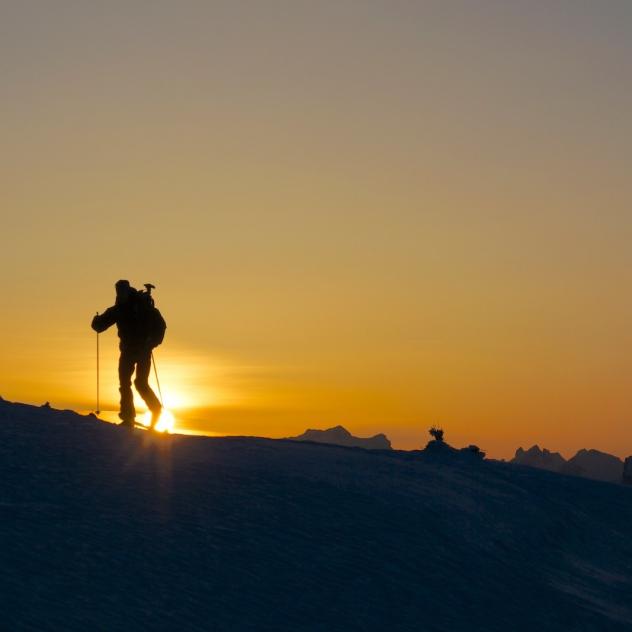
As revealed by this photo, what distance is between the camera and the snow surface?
11.4 meters

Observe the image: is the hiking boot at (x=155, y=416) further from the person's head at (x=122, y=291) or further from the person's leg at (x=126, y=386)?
the person's head at (x=122, y=291)

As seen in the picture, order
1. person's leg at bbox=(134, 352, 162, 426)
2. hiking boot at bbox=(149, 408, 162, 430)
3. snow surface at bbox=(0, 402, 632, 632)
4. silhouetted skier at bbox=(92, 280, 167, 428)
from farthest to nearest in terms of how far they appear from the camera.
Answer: hiking boot at bbox=(149, 408, 162, 430)
person's leg at bbox=(134, 352, 162, 426)
silhouetted skier at bbox=(92, 280, 167, 428)
snow surface at bbox=(0, 402, 632, 632)

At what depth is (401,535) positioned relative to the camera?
14.4m

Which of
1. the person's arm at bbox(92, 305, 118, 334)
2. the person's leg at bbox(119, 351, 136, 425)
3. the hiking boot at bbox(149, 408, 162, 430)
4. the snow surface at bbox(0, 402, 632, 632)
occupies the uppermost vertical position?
the person's arm at bbox(92, 305, 118, 334)

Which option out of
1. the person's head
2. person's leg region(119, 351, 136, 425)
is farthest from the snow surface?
the person's head

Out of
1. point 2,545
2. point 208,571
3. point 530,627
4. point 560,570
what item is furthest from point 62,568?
point 560,570

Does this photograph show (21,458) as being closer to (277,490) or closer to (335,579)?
(277,490)

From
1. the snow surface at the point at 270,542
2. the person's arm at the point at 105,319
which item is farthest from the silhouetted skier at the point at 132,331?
the snow surface at the point at 270,542

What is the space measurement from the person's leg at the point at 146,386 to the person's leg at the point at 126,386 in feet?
0.39

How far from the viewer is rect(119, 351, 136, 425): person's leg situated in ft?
63.2

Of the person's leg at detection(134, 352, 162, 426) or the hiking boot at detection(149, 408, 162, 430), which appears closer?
the person's leg at detection(134, 352, 162, 426)

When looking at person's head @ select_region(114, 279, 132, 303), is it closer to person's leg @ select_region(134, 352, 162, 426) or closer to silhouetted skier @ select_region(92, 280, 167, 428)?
silhouetted skier @ select_region(92, 280, 167, 428)

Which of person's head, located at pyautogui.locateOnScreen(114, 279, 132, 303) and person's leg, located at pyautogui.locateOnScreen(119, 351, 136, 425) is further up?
person's head, located at pyautogui.locateOnScreen(114, 279, 132, 303)

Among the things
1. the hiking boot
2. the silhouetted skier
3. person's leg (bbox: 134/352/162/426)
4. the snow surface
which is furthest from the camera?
the hiking boot
